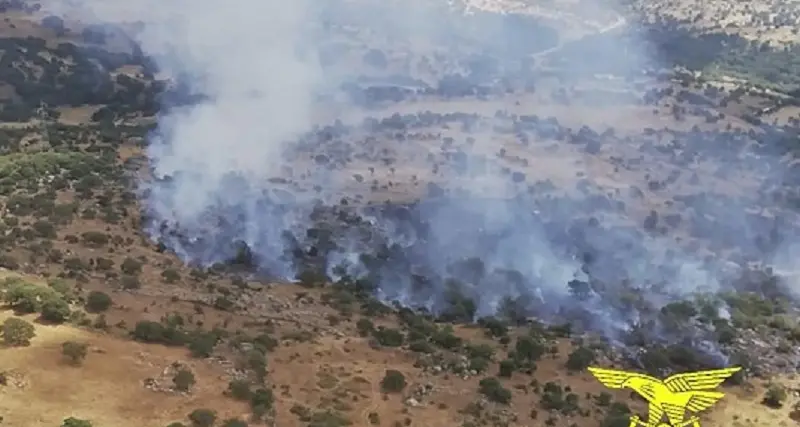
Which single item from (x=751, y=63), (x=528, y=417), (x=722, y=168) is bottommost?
(x=528, y=417)

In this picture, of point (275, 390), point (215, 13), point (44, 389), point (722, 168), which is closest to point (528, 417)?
point (275, 390)

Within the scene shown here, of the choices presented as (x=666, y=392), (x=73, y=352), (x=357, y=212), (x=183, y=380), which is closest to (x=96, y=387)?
(x=73, y=352)

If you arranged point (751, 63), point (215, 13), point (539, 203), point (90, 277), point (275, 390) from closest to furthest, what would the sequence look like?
point (275, 390), point (90, 277), point (539, 203), point (215, 13), point (751, 63)

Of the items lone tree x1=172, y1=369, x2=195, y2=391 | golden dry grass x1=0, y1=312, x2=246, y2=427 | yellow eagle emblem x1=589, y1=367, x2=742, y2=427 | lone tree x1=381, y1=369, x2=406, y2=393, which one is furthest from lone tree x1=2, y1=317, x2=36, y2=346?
yellow eagle emblem x1=589, y1=367, x2=742, y2=427

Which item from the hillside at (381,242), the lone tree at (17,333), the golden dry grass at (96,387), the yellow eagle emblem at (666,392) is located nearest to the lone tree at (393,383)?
the hillside at (381,242)

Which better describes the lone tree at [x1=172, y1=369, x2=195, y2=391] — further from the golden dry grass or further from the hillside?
the golden dry grass

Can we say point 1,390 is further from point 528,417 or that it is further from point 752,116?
point 752,116
